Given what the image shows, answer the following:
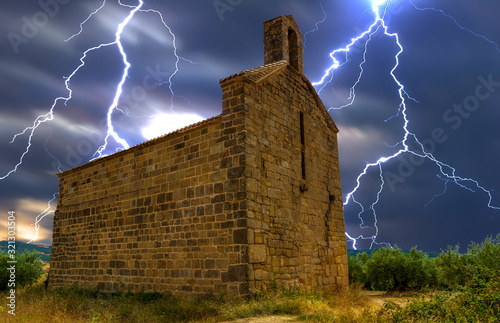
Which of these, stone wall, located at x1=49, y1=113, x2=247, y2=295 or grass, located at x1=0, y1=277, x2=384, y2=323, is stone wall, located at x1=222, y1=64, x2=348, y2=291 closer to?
stone wall, located at x1=49, y1=113, x2=247, y2=295

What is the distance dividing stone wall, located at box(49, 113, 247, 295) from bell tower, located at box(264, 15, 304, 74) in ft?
13.3

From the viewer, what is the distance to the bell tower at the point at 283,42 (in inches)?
460

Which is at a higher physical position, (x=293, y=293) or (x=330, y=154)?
(x=330, y=154)

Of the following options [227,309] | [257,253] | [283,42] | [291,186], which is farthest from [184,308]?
[283,42]

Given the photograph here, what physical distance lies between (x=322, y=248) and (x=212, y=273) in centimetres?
376

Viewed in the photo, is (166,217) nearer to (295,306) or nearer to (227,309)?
(227,309)

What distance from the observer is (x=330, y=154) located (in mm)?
12125

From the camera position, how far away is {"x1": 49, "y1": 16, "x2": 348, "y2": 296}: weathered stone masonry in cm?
819

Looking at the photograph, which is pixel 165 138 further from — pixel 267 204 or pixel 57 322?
pixel 57 322

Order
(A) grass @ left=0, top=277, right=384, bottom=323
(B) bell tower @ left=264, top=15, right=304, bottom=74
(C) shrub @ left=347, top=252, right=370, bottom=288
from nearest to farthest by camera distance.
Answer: (A) grass @ left=0, top=277, right=384, bottom=323 → (B) bell tower @ left=264, top=15, right=304, bottom=74 → (C) shrub @ left=347, top=252, right=370, bottom=288

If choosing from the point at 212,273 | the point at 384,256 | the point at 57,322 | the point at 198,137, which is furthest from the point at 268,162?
the point at 384,256

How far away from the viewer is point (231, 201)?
321 inches

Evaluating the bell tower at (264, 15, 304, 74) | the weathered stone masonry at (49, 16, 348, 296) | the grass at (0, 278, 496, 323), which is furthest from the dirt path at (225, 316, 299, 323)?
the bell tower at (264, 15, 304, 74)

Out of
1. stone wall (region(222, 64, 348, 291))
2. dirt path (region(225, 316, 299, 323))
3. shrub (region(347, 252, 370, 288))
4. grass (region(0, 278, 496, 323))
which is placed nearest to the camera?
grass (region(0, 278, 496, 323))
